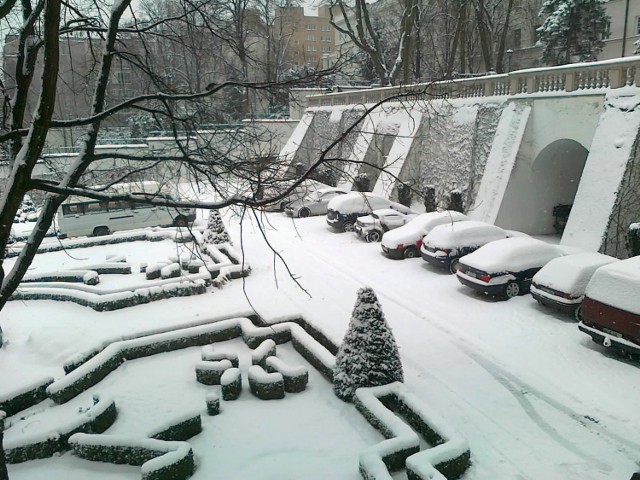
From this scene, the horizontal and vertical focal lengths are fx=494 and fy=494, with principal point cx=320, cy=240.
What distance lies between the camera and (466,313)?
11.5 meters

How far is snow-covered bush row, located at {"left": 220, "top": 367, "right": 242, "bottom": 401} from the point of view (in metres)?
8.21

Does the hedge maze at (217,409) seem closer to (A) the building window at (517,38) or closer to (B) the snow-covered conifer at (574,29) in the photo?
(B) the snow-covered conifer at (574,29)

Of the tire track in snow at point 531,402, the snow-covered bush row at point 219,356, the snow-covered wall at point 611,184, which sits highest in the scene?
the snow-covered wall at point 611,184

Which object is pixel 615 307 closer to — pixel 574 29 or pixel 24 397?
pixel 24 397

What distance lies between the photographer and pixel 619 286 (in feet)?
29.0

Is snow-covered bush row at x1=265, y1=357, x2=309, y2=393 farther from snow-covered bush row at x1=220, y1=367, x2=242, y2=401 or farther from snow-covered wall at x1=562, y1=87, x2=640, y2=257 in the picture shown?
snow-covered wall at x1=562, y1=87, x2=640, y2=257

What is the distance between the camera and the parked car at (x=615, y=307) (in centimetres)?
855

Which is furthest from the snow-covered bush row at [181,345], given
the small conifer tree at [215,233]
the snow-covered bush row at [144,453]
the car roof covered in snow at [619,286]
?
the small conifer tree at [215,233]

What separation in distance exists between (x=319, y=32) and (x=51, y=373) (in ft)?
238

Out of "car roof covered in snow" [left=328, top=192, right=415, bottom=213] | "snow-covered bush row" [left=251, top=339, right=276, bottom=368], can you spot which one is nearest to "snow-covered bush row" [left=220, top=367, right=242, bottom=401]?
"snow-covered bush row" [left=251, top=339, right=276, bottom=368]

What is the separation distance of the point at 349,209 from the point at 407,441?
13599mm

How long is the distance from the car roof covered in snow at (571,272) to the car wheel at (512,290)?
851mm

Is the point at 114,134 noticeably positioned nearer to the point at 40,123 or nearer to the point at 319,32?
the point at 40,123

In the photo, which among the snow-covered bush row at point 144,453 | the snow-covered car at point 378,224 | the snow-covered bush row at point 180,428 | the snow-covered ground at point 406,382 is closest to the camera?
the snow-covered bush row at point 144,453
